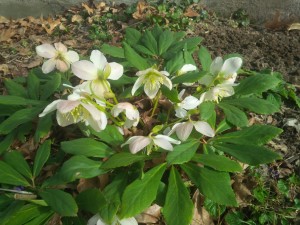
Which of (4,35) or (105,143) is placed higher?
(105,143)

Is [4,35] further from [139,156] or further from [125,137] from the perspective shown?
[139,156]

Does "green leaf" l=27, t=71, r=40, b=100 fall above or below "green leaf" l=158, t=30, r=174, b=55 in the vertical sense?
below

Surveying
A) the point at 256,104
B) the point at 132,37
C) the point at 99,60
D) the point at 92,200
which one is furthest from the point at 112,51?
the point at 92,200

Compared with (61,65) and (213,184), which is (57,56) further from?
(213,184)

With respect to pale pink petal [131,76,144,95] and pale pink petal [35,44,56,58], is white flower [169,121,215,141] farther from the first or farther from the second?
pale pink petal [35,44,56,58]

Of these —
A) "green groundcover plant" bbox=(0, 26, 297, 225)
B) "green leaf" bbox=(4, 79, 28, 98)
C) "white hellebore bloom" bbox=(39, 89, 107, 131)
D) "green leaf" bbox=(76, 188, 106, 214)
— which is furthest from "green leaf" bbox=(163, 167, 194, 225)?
"green leaf" bbox=(4, 79, 28, 98)

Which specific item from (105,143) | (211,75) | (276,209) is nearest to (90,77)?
(105,143)

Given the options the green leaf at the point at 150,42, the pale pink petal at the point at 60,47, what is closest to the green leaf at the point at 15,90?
the pale pink petal at the point at 60,47
